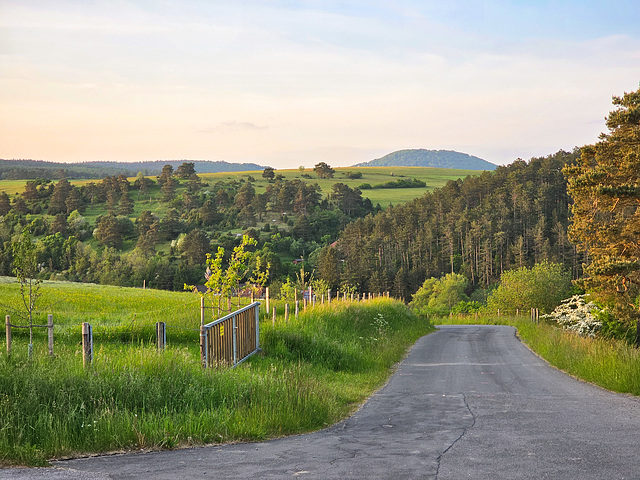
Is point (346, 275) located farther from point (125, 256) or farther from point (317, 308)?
point (317, 308)

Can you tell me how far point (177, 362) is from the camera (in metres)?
10.6

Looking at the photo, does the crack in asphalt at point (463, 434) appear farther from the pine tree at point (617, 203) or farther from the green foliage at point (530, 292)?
the green foliage at point (530, 292)

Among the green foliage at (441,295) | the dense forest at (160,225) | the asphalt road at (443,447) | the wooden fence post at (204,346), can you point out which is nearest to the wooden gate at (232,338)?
the wooden fence post at (204,346)

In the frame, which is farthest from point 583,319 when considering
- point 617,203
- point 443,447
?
point 443,447

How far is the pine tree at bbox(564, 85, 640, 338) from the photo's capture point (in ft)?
82.4

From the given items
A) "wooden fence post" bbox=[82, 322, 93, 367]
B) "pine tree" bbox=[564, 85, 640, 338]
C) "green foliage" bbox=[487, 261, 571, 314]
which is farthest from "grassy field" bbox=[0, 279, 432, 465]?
"green foliage" bbox=[487, 261, 571, 314]

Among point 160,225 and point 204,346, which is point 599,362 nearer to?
point 204,346

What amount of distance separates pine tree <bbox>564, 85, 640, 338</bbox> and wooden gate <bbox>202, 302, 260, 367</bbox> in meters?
15.7

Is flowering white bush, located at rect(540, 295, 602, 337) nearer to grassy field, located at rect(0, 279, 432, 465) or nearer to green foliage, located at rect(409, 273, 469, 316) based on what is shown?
grassy field, located at rect(0, 279, 432, 465)

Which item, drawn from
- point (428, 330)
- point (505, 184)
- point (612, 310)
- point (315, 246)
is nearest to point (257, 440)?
point (612, 310)

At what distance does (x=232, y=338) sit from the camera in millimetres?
14352

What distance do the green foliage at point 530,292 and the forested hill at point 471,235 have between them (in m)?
41.8

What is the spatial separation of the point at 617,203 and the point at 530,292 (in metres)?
54.7

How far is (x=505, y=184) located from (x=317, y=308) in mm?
142365
